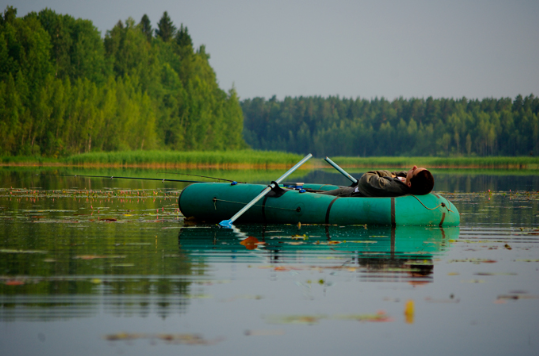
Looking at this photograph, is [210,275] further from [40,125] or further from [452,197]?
[40,125]

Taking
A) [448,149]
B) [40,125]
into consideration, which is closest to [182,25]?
[40,125]

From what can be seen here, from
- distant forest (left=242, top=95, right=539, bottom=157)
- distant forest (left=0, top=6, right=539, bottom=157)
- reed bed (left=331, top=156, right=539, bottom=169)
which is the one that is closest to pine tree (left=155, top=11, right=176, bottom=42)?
distant forest (left=0, top=6, right=539, bottom=157)

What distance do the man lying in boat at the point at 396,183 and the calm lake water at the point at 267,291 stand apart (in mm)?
658

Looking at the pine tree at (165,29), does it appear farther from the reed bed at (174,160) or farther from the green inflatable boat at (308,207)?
the green inflatable boat at (308,207)

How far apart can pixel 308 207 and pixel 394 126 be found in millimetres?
133589

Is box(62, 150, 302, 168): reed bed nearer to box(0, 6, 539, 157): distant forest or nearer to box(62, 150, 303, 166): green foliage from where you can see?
box(62, 150, 303, 166): green foliage

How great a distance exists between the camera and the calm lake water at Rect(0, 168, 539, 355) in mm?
3992

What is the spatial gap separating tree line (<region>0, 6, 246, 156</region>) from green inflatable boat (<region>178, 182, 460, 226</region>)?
41.2m

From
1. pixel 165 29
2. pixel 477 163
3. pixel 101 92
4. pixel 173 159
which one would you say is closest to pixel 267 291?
pixel 173 159

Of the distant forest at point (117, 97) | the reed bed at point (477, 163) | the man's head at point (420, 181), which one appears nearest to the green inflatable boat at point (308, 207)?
the man's head at point (420, 181)

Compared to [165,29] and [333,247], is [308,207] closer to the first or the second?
[333,247]

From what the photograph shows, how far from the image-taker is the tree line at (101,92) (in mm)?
50188

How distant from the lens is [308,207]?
32.3 feet

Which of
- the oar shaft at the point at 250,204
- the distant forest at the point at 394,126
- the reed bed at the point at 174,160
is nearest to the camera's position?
the oar shaft at the point at 250,204
